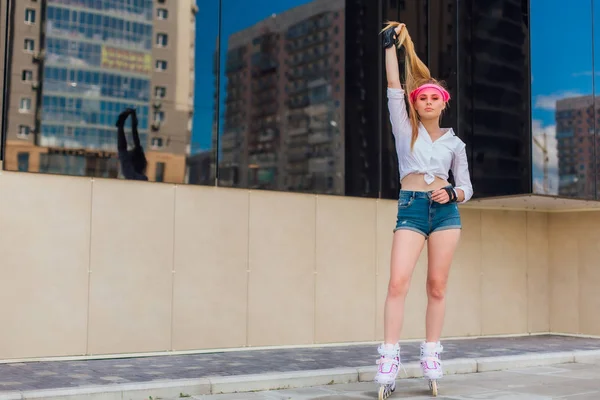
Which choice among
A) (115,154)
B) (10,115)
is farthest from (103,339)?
(10,115)

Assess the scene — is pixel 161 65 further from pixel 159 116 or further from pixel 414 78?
pixel 414 78

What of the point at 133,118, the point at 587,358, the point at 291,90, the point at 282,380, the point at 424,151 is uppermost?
the point at 291,90

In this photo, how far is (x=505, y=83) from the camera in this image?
11.6 meters

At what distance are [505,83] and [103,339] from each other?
6873mm

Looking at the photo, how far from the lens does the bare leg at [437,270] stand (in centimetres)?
603

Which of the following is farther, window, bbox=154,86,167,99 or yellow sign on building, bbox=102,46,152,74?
window, bbox=154,86,167,99

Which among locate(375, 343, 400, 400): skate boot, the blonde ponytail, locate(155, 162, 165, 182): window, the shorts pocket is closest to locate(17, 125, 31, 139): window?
locate(155, 162, 165, 182): window

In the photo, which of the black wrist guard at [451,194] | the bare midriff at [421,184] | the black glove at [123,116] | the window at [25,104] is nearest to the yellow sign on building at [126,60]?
the black glove at [123,116]

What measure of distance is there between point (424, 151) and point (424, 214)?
49 cm

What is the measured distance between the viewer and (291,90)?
10.1 meters

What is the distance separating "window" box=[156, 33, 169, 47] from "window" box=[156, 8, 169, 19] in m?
0.21

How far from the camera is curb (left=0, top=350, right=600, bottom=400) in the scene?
227 inches

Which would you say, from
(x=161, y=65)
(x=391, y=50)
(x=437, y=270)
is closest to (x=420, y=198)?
(x=437, y=270)

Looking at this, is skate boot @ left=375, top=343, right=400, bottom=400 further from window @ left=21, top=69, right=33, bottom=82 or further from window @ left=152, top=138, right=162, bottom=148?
window @ left=21, top=69, right=33, bottom=82
